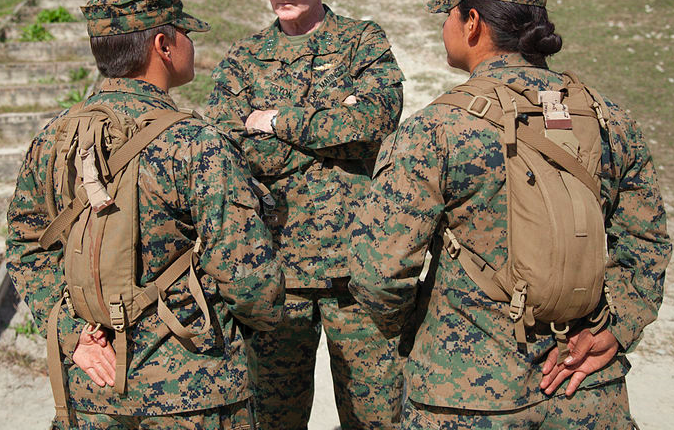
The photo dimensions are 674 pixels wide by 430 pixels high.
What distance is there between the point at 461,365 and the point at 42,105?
29.0 ft

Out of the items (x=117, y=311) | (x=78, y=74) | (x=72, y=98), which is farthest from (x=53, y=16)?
(x=117, y=311)

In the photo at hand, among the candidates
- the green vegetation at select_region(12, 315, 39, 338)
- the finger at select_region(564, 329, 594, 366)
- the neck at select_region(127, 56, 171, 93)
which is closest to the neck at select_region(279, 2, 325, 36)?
the neck at select_region(127, 56, 171, 93)

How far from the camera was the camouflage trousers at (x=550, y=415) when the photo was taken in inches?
92.0

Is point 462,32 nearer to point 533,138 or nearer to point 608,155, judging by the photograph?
point 533,138

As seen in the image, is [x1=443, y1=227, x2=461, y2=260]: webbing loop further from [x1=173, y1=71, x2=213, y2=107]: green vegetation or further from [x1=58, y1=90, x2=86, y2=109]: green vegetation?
[x1=58, y1=90, x2=86, y2=109]: green vegetation

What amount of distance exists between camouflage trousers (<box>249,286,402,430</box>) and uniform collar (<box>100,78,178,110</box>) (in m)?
1.23

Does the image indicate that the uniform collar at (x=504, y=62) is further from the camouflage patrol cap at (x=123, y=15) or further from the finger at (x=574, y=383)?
the camouflage patrol cap at (x=123, y=15)

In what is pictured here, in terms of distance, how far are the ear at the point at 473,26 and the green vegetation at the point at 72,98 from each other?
7.99 meters

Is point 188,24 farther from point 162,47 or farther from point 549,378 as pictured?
point 549,378

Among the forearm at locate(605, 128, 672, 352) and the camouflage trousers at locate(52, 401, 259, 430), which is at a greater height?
the forearm at locate(605, 128, 672, 352)

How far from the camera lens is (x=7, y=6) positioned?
44.0ft

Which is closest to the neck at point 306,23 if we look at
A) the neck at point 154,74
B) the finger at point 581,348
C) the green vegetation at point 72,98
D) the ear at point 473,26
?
the neck at point 154,74

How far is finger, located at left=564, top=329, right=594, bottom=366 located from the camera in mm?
2375

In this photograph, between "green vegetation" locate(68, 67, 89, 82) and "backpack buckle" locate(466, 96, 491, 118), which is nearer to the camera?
"backpack buckle" locate(466, 96, 491, 118)
